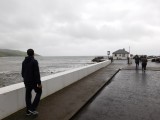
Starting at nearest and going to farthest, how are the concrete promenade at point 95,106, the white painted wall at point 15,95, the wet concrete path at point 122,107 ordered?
the white painted wall at point 15,95, the concrete promenade at point 95,106, the wet concrete path at point 122,107

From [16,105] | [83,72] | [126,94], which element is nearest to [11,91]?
[16,105]

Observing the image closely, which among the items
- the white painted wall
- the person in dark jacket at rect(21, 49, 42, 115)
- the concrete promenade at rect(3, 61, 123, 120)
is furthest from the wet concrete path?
the white painted wall

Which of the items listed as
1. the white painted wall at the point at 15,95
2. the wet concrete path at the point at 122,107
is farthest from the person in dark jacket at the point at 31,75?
the wet concrete path at the point at 122,107

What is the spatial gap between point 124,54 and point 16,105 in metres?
78.9

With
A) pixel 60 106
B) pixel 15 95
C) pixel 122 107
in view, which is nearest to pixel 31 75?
pixel 15 95

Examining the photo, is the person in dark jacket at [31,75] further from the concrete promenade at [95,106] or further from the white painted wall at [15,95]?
the concrete promenade at [95,106]

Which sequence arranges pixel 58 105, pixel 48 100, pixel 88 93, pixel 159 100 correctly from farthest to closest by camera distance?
pixel 88 93
pixel 159 100
pixel 48 100
pixel 58 105

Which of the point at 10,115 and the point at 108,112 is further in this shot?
the point at 108,112

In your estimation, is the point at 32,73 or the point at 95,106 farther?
the point at 95,106

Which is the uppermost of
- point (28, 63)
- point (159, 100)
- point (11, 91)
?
point (28, 63)

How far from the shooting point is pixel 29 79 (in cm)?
626

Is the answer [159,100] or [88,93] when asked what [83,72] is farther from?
[159,100]

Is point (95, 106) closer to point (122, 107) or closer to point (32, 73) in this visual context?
point (122, 107)

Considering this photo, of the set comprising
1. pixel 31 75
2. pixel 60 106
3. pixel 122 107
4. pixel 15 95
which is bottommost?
pixel 122 107
